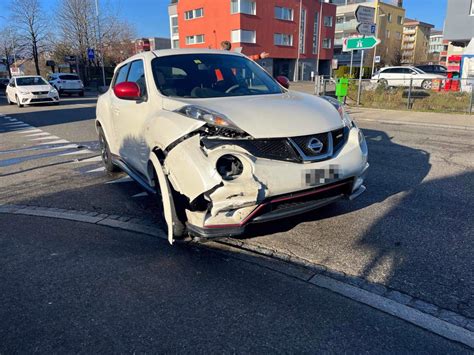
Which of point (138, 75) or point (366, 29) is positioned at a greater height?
point (366, 29)

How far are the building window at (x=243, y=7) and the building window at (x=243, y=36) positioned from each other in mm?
1996

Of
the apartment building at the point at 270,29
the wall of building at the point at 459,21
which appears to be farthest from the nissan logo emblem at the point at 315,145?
the apartment building at the point at 270,29

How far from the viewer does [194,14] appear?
46406 millimetres

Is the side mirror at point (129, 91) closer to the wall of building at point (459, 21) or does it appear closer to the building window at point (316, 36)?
the wall of building at point (459, 21)

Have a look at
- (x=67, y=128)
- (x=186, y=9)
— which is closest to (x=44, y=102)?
(x=67, y=128)

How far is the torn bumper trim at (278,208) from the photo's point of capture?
10.0ft

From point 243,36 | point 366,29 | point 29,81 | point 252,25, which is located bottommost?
point 29,81

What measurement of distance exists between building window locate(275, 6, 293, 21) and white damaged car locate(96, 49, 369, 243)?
44.9 meters

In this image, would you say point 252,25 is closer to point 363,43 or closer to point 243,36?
point 243,36

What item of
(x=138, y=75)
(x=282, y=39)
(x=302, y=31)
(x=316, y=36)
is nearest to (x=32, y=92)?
(x=138, y=75)

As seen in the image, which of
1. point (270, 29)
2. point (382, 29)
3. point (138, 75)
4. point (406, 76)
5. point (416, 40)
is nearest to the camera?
point (138, 75)

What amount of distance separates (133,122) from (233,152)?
1.87 m

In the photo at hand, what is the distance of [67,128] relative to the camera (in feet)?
38.8

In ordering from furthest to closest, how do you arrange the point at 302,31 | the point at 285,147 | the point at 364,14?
the point at 302,31, the point at 364,14, the point at 285,147
